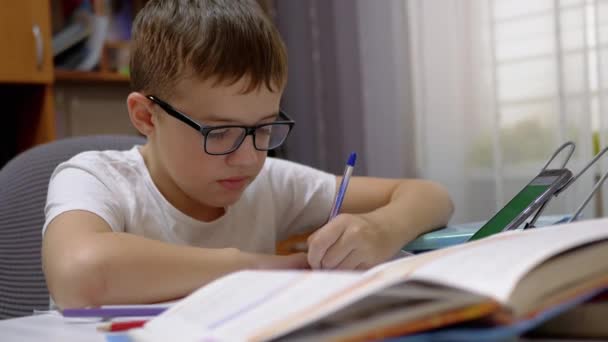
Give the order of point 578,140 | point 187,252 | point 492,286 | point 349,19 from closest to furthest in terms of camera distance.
Result: point 492,286 → point 187,252 → point 578,140 → point 349,19

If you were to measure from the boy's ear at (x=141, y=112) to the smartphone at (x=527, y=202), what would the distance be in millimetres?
483

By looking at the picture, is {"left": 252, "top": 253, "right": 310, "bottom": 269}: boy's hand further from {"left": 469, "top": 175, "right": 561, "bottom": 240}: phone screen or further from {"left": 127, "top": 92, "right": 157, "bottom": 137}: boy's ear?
{"left": 127, "top": 92, "right": 157, "bottom": 137}: boy's ear

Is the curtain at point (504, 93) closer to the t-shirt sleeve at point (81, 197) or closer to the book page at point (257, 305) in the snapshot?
the t-shirt sleeve at point (81, 197)

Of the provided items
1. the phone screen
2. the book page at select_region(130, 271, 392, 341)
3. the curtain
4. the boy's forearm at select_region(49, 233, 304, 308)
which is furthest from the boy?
the curtain

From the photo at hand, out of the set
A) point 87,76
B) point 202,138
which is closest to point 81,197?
point 202,138

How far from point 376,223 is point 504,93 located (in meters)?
1.20

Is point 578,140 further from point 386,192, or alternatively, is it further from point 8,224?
point 8,224

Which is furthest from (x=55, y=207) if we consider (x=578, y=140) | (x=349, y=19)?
(x=349, y=19)

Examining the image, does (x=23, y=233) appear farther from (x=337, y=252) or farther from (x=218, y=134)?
(x=337, y=252)

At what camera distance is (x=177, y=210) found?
0.97 metres

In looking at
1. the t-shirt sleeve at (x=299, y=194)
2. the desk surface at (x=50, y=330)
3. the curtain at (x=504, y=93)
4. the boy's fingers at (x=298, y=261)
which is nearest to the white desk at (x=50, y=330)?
the desk surface at (x=50, y=330)

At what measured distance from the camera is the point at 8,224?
102cm

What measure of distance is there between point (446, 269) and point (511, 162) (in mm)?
1577

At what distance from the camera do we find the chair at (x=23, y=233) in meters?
1.00
